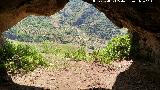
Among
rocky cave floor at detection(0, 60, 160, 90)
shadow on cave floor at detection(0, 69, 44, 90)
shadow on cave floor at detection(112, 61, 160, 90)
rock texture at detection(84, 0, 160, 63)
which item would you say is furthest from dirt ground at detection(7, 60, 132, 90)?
rock texture at detection(84, 0, 160, 63)

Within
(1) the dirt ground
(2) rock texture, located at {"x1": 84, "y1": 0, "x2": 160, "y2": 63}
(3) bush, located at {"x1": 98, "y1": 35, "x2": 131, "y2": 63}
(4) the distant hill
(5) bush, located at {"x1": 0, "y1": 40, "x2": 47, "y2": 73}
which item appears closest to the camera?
(2) rock texture, located at {"x1": 84, "y1": 0, "x2": 160, "y2": 63}

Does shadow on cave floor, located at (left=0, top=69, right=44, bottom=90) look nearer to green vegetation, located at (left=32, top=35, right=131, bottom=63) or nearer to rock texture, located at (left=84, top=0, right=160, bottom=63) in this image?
rock texture, located at (left=84, top=0, right=160, bottom=63)

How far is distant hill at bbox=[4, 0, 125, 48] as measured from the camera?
5428 cm

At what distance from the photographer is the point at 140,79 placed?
14562 mm

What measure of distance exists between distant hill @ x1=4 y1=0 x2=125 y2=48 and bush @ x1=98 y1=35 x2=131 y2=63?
2621 cm

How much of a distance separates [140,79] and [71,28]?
5438cm

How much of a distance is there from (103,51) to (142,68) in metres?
6.26

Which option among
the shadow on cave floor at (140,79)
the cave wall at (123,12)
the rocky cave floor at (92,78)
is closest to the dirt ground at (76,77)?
the rocky cave floor at (92,78)

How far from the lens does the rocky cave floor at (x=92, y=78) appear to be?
1422 cm

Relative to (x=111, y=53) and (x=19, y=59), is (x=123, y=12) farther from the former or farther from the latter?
(x=111, y=53)

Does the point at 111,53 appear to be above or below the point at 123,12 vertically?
below

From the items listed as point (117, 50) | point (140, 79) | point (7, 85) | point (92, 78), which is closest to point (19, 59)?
point (92, 78)

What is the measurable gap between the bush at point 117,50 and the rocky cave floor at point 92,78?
79cm

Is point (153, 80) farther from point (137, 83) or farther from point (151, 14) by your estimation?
point (151, 14)
